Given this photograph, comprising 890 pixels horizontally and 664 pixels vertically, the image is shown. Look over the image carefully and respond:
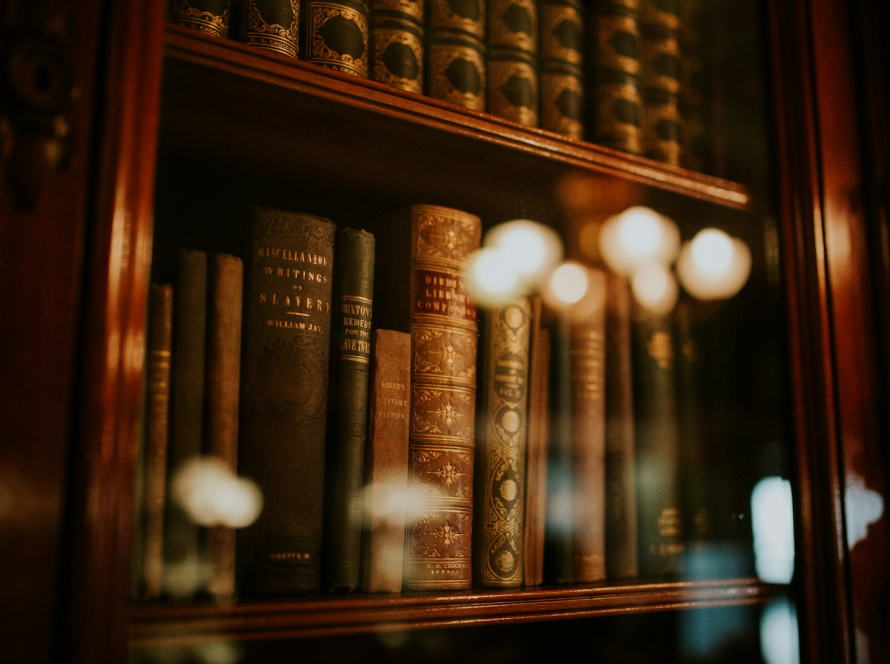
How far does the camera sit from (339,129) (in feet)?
2.18

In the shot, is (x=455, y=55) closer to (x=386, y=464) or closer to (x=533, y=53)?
(x=533, y=53)

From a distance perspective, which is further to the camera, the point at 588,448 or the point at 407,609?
the point at 588,448

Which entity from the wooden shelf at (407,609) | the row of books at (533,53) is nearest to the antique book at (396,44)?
the row of books at (533,53)

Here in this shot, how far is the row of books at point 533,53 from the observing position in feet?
2.14

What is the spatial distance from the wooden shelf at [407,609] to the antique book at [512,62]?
0.45 meters

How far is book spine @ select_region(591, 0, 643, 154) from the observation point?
2.75 feet

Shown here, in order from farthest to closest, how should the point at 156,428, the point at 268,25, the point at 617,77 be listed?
the point at 617,77, the point at 268,25, the point at 156,428

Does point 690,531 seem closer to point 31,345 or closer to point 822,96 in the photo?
Answer: point 822,96

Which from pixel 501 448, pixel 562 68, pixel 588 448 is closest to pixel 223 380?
pixel 501 448

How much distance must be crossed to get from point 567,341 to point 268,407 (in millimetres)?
336

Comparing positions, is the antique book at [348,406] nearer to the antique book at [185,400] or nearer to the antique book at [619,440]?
the antique book at [185,400]

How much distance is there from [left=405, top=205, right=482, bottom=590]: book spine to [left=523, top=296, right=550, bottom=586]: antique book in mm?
70

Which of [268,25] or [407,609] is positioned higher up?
[268,25]

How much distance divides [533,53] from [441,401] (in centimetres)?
38
